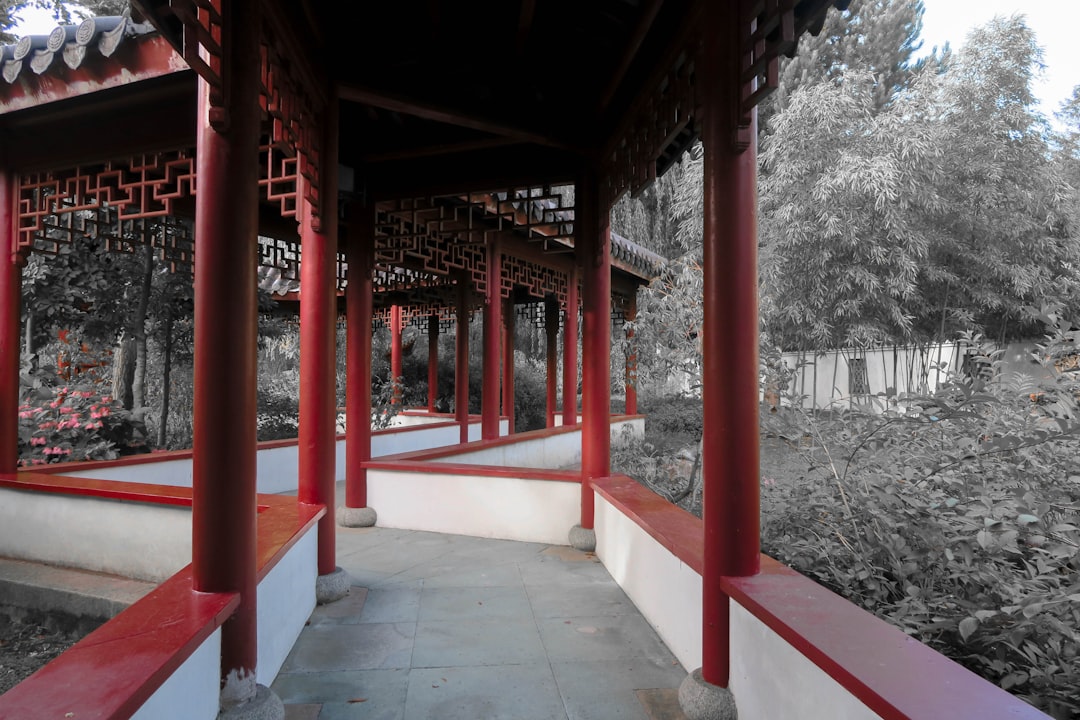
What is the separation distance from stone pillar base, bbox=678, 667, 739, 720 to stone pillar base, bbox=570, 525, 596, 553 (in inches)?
86.6

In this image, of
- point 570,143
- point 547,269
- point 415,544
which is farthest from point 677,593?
point 547,269

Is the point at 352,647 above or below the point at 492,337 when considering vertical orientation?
below

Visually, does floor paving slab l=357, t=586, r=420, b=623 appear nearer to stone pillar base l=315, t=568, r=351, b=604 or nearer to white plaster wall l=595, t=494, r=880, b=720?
stone pillar base l=315, t=568, r=351, b=604

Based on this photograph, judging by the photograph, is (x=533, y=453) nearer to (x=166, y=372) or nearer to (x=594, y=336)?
(x=594, y=336)

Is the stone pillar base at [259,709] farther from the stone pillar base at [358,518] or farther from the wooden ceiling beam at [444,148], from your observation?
the wooden ceiling beam at [444,148]

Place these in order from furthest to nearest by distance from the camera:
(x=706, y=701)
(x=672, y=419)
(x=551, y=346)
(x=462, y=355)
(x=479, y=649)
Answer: (x=672, y=419) → (x=551, y=346) → (x=462, y=355) → (x=479, y=649) → (x=706, y=701)

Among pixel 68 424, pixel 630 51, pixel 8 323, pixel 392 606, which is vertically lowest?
pixel 392 606

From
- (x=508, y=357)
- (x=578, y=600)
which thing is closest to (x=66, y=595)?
(x=578, y=600)

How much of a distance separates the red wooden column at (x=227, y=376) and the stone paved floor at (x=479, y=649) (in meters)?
0.54

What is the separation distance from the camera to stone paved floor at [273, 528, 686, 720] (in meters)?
2.42

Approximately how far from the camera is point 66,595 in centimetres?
393

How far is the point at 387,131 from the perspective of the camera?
178 inches

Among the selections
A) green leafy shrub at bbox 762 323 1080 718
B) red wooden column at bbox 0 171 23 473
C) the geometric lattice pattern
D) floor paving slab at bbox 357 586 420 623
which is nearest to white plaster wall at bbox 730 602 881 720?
green leafy shrub at bbox 762 323 1080 718

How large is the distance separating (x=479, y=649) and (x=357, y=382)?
3.14 meters
